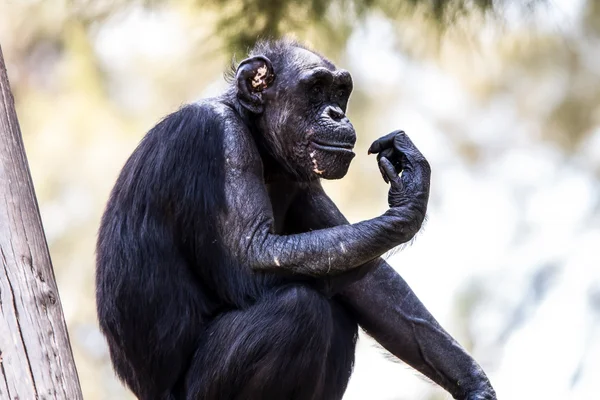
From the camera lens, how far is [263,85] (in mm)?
4805

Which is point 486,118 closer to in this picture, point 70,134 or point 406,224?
point 70,134

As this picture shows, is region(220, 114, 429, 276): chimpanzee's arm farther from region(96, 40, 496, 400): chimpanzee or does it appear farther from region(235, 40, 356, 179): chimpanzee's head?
region(235, 40, 356, 179): chimpanzee's head

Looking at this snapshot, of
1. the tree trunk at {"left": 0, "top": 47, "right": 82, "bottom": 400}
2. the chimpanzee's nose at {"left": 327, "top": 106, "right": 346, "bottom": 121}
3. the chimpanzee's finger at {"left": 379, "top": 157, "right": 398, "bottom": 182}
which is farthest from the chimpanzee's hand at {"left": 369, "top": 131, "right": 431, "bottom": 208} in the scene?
the tree trunk at {"left": 0, "top": 47, "right": 82, "bottom": 400}

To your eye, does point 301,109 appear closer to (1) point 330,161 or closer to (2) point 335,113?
(2) point 335,113

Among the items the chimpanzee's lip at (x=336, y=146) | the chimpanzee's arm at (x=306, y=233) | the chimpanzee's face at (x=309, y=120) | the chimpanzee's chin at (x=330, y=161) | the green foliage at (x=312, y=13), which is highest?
the green foliage at (x=312, y=13)

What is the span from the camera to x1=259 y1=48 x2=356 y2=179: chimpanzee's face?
4.61 metres

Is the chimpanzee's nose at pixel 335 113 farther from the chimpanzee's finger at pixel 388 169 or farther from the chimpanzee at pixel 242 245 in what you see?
the chimpanzee's finger at pixel 388 169

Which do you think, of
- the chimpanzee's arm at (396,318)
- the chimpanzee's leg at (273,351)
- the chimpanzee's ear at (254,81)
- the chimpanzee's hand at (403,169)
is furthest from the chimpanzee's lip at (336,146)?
the chimpanzee's leg at (273,351)

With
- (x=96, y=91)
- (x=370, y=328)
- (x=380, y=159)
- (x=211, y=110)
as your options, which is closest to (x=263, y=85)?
(x=211, y=110)

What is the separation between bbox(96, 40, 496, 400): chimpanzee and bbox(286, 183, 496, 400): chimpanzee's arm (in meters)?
0.16

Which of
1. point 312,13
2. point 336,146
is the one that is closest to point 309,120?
point 336,146

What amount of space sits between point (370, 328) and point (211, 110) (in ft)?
4.96

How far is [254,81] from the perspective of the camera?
15.8ft

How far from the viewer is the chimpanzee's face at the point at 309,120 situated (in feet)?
15.1
